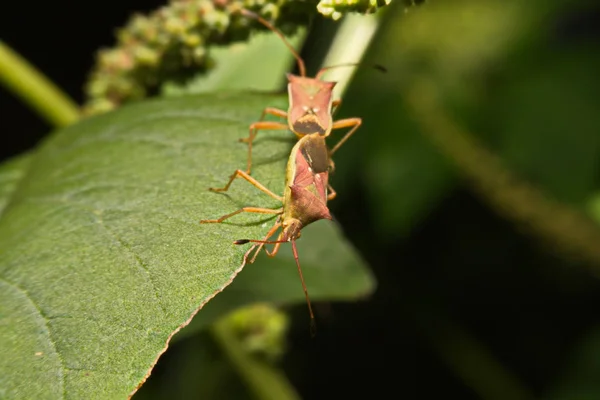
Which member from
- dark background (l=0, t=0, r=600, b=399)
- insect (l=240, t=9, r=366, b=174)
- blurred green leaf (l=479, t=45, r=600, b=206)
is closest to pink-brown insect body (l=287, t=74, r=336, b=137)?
insect (l=240, t=9, r=366, b=174)

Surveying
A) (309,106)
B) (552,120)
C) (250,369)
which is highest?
(309,106)

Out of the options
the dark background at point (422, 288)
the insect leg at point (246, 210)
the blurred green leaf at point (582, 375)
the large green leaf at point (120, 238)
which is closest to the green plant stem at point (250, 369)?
the large green leaf at point (120, 238)

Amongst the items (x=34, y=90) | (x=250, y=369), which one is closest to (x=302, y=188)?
(x=250, y=369)

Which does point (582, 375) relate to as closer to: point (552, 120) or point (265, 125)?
point (552, 120)

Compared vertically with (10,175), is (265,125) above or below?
above

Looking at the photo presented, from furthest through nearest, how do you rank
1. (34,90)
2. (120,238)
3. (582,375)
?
(582,375) → (34,90) → (120,238)

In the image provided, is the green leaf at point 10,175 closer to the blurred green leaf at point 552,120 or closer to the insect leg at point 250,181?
the insect leg at point 250,181

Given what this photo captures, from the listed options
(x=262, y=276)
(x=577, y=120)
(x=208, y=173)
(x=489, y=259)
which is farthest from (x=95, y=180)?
(x=489, y=259)
